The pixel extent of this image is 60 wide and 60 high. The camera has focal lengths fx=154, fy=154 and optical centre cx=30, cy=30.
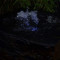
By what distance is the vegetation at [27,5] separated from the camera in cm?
361

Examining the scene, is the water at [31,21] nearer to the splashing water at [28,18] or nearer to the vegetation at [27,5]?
the splashing water at [28,18]

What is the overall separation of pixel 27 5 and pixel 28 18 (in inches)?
21.3

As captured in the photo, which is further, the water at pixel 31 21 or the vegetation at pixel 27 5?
the vegetation at pixel 27 5

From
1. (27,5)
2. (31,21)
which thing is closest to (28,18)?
(31,21)

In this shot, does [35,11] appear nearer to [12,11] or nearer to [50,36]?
[12,11]

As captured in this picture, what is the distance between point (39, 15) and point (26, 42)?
1343mm

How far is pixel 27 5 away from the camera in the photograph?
4012 mm

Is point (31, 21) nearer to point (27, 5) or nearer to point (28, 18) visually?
point (28, 18)

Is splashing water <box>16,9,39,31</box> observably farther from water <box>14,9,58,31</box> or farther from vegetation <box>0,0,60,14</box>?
vegetation <box>0,0,60,14</box>

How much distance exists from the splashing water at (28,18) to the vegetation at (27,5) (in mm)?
179

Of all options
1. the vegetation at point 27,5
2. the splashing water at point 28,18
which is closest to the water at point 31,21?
the splashing water at point 28,18

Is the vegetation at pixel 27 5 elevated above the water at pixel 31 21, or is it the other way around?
the vegetation at pixel 27 5

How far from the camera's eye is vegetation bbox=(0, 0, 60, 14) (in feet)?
11.9

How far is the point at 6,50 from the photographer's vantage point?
247cm
